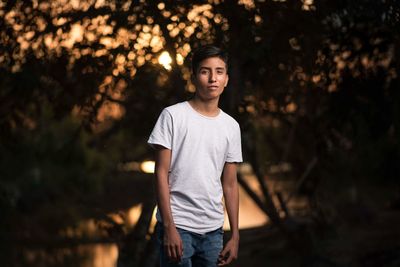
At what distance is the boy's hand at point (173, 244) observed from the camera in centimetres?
352

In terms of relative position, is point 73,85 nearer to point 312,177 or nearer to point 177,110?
point 177,110

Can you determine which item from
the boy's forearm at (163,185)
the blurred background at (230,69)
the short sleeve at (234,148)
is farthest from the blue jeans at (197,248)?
the blurred background at (230,69)

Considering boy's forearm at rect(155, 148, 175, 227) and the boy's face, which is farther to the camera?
the boy's face

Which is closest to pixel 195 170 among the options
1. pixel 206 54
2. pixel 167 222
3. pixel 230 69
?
pixel 167 222

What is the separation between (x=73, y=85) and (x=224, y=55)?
3682 mm

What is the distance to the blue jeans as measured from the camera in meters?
3.62

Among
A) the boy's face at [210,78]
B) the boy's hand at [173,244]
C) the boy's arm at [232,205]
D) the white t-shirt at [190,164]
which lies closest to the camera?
the boy's hand at [173,244]

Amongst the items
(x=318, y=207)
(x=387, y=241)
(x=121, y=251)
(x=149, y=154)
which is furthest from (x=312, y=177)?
(x=121, y=251)

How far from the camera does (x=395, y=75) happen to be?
24.2ft

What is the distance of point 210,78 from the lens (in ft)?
12.3

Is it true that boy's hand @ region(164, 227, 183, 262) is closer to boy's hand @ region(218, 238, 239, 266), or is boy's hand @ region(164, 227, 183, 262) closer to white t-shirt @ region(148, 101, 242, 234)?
white t-shirt @ region(148, 101, 242, 234)

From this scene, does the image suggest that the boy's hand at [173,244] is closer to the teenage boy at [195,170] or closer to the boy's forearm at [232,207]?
the teenage boy at [195,170]

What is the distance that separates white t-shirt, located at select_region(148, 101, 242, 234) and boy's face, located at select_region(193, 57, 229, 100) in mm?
105

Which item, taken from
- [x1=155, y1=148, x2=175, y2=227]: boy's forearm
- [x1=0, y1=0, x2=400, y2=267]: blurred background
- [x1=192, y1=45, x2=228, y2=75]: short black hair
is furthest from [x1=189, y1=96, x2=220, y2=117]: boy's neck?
[x1=0, y1=0, x2=400, y2=267]: blurred background
